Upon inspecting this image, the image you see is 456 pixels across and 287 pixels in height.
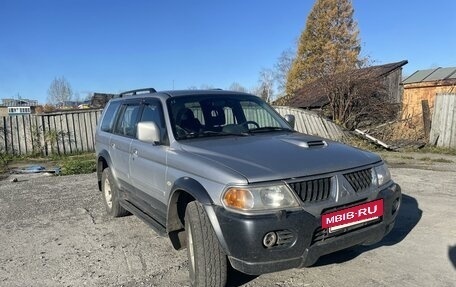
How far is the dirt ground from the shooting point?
3791mm

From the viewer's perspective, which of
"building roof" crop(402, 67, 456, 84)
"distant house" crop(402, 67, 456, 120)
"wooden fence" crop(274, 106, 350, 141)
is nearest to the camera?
"wooden fence" crop(274, 106, 350, 141)

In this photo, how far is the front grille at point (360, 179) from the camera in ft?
11.0

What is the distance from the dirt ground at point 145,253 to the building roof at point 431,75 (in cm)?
1505

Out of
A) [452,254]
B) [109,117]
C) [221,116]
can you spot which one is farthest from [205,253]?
[109,117]

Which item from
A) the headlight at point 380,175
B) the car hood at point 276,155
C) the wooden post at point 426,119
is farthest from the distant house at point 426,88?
the car hood at point 276,155

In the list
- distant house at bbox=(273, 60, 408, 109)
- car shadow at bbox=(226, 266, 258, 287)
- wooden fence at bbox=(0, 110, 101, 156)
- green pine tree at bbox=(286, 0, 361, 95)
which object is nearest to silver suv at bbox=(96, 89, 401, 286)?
car shadow at bbox=(226, 266, 258, 287)

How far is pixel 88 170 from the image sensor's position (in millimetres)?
11078

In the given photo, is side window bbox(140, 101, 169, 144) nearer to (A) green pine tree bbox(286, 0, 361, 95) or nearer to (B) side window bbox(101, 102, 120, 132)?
(B) side window bbox(101, 102, 120, 132)

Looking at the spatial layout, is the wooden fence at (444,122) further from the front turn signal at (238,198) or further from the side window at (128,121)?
the front turn signal at (238,198)

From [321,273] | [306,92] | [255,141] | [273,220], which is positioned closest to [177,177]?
[255,141]

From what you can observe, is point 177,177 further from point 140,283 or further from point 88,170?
point 88,170

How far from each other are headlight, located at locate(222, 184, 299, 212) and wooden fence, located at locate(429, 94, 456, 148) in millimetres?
12167

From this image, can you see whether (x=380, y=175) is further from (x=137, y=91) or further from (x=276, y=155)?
(x=137, y=91)

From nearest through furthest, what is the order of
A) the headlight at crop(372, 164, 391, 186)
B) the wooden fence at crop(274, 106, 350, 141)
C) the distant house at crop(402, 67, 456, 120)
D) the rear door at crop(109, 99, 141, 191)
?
the headlight at crop(372, 164, 391, 186)
the rear door at crop(109, 99, 141, 191)
the wooden fence at crop(274, 106, 350, 141)
the distant house at crop(402, 67, 456, 120)
